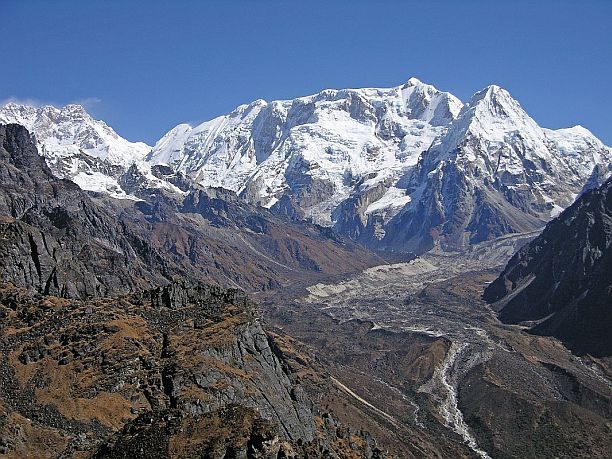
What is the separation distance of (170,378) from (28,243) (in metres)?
67.1

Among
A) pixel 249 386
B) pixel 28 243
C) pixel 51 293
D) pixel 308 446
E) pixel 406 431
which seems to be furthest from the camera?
pixel 406 431

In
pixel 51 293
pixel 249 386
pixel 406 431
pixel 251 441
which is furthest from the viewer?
pixel 406 431

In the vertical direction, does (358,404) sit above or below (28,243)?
below

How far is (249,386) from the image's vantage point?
334 ft

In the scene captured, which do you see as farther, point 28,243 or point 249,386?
point 28,243

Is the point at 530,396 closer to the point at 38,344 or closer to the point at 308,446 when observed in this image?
the point at 308,446

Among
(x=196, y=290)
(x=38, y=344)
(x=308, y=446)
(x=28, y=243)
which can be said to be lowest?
(x=308, y=446)

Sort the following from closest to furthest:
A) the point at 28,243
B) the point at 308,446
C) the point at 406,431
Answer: the point at 308,446, the point at 28,243, the point at 406,431

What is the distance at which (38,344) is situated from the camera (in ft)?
338

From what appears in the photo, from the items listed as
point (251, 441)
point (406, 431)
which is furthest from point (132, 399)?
point (406, 431)

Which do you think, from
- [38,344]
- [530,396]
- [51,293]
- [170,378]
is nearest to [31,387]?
[38,344]

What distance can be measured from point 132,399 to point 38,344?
61.2 ft

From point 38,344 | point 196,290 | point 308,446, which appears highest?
point 196,290

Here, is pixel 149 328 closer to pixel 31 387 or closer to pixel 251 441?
pixel 31 387
